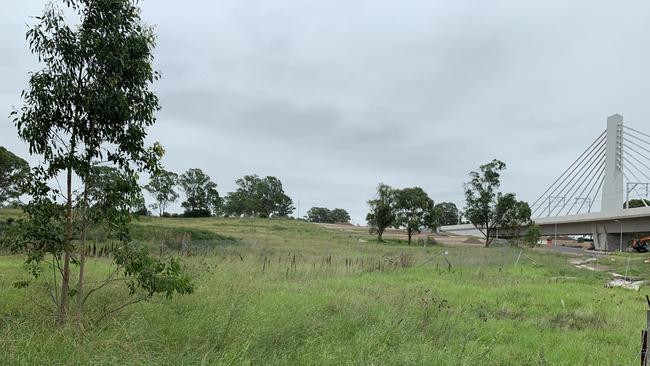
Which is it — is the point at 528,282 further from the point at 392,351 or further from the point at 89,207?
the point at 89,207

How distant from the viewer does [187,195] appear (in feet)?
349

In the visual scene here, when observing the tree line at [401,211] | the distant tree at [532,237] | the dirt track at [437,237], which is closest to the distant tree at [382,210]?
the tree line at [401,211]

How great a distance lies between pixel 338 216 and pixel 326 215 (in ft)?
13.6

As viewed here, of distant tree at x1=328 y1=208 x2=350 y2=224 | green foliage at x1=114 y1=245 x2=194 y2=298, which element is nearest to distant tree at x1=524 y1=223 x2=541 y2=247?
green foliage at x1=114 y1=245 x2=194 y2=298

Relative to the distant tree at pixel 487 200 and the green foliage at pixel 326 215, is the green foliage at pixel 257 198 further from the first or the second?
the distant tree at pixel 487 200

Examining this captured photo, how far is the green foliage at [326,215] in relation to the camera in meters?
159

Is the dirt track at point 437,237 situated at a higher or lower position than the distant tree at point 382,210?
lower

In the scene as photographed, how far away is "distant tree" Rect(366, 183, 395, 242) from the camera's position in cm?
5653

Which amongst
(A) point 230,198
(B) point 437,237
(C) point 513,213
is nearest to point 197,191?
(A) point 230,198

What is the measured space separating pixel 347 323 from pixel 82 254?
3.71 metres

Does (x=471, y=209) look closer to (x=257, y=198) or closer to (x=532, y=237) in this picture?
(x=532, y=237)

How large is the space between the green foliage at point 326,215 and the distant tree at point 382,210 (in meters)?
99.1

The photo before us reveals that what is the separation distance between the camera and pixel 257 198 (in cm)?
12069

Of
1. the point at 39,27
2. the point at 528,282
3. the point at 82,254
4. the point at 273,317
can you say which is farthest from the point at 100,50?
the point at 528,282
